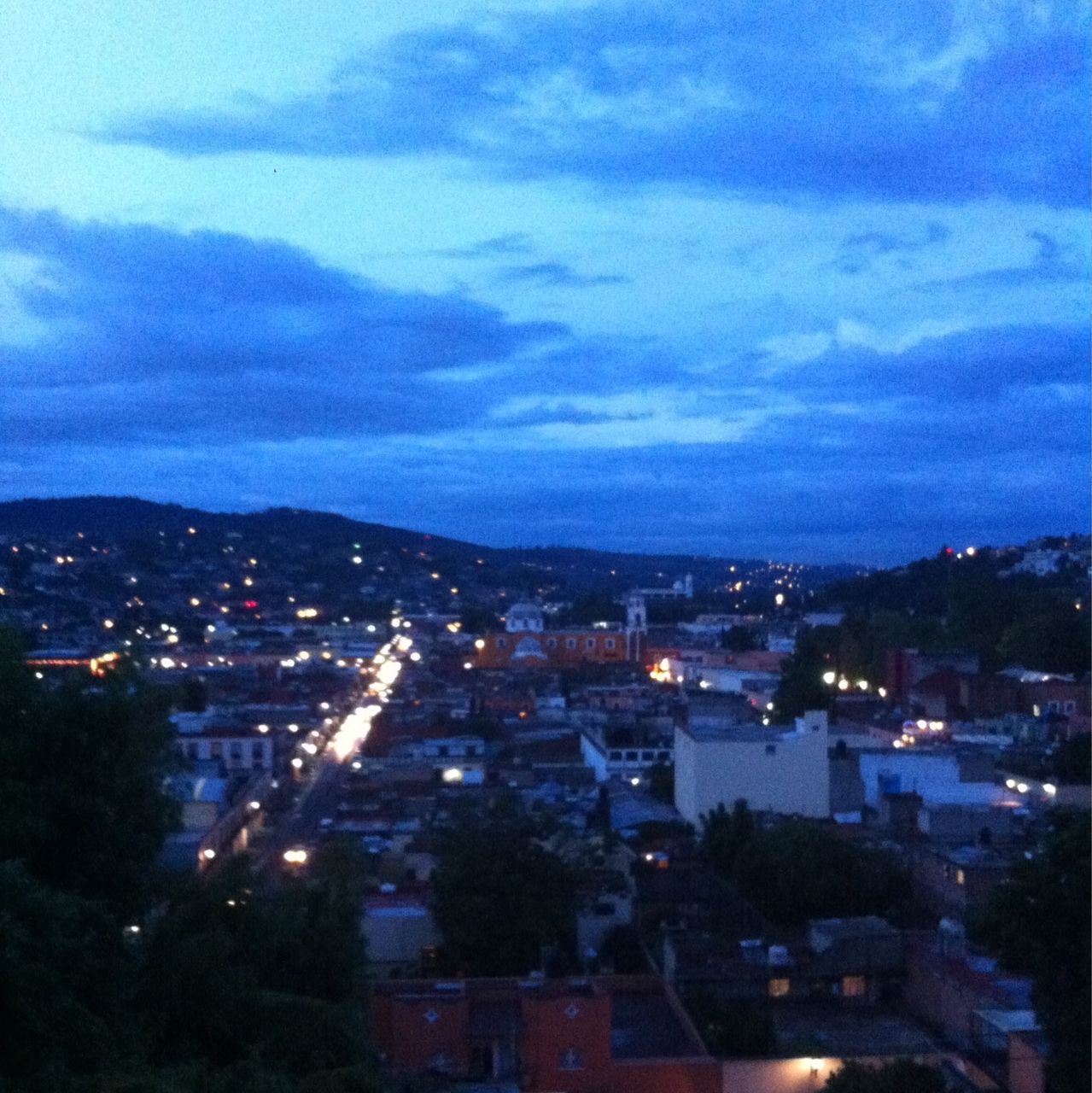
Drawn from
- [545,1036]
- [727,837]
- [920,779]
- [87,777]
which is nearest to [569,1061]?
[545,1036]

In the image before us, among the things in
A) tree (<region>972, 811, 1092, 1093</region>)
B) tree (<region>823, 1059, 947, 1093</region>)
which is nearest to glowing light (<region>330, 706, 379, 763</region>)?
tree (<region>823, 1059, 947, 1093</region>)

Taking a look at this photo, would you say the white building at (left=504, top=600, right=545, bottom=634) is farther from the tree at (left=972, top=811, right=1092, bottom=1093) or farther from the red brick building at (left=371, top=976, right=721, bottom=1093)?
the tree at (left=972, top=811, right=1092, bottom=1093)

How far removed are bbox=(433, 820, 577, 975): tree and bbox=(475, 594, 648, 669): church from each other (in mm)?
24361

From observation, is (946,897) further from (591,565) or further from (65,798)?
(591,565)

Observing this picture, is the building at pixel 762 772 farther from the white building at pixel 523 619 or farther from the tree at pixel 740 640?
the white building at pixel 523 619

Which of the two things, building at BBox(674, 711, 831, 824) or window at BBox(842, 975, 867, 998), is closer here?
window at BBox(842, 975, 867, 998)

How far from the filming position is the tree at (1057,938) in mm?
5570

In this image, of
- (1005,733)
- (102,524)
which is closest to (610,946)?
(1005,733)

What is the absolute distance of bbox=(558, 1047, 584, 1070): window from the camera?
7.01 m

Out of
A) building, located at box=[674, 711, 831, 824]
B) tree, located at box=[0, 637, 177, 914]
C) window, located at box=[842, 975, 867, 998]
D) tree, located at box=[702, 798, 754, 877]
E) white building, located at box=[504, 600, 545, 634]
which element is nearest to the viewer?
tree, located at box=[0, 637, 177, 914]

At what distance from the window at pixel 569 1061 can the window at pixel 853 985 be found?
7.26 ft

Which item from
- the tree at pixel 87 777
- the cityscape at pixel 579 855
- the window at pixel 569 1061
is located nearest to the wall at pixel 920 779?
the cityscape at pixel 579 855

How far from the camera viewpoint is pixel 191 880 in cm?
486

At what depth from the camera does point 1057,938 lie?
225 inches
